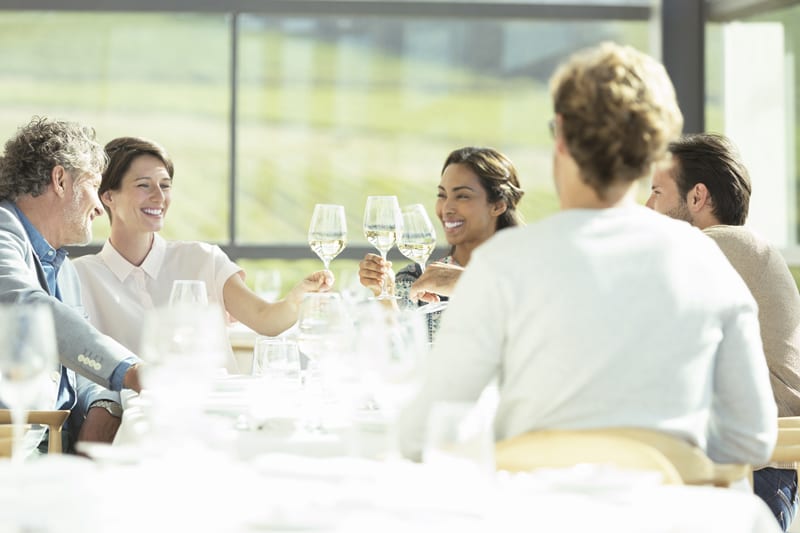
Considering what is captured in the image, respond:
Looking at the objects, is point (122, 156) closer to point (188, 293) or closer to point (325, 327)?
point (188, 293)

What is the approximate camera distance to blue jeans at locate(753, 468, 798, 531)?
3068mm

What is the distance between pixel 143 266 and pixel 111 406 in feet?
2.07

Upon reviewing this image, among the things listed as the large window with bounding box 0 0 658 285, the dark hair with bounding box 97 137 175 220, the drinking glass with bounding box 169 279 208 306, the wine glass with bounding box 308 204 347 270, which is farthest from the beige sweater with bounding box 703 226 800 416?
the large window with bounding box 0 0 658 285

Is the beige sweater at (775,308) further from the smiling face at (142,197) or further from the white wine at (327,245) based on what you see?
the smiling face at (142,197)

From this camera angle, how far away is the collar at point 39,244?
135 inches

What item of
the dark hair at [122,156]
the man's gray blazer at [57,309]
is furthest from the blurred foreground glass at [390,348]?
the dark hair at [122,156]

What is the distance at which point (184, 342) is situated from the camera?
5.47 ft

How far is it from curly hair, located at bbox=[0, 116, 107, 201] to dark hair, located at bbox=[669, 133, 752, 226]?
1857 millimetres

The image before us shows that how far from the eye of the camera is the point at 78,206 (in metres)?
3.55

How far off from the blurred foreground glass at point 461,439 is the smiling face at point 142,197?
9.16ft

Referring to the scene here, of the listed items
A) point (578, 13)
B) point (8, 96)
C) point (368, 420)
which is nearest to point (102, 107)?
point (8, 96)

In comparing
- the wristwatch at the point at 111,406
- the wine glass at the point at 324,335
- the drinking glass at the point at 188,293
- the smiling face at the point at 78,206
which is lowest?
the wristwatch at the point at 111,406

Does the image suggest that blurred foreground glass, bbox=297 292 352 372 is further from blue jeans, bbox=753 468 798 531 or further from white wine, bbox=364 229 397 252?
blue jeans, bbox=753 468 798 531

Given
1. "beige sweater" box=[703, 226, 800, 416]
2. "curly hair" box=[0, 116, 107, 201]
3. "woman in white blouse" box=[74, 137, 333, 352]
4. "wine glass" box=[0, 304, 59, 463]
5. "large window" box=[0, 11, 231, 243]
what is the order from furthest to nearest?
"large window" box=[0, 11, 231, 243] → "woman in white blouse" box=[74, 137, 333, 352] → "curly hair" box=[0, 116, 107, 201] → "beige sweater" box=[703, 226, 800, 416] → "wine glass" box=[0, 304, 59, 463]
